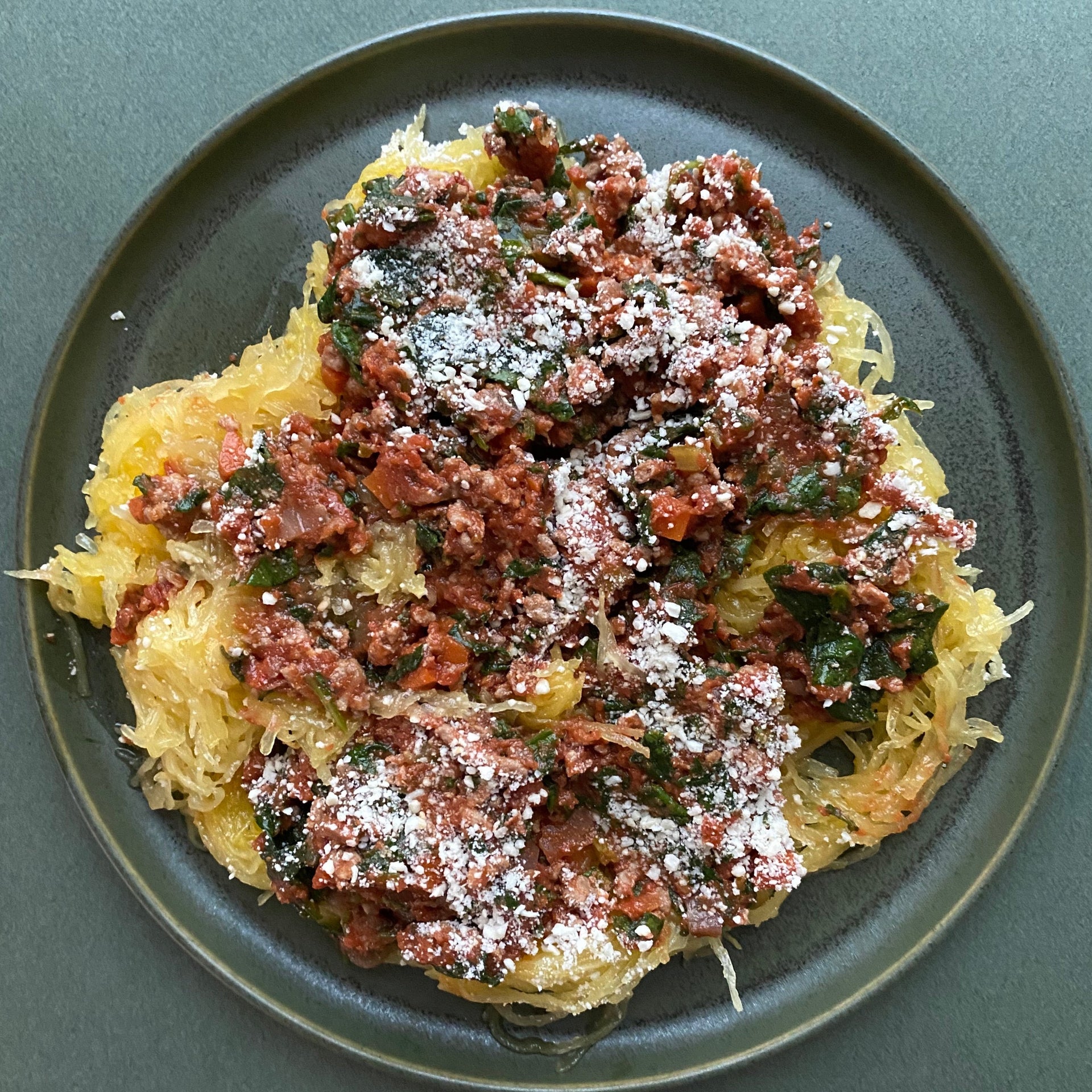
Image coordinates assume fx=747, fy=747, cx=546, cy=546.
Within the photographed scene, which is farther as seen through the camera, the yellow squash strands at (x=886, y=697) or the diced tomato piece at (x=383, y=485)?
the yellow squash strands at (x=886, y=697)

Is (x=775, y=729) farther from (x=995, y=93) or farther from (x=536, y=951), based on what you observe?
(x=995, y=93)

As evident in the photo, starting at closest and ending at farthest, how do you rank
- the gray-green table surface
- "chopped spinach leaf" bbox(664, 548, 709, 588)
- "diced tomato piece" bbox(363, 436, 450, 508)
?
"diced tomato piece" bbox(363, 436, 450, 508), "chopped spinach leaf" bbox(664, 548, 709, 588), the gray-green table surface

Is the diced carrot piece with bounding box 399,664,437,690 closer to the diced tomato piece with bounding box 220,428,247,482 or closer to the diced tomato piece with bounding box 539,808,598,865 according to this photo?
the diced tomato piece with bounding box 539,808,598,865

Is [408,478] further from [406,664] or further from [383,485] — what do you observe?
[406,664]

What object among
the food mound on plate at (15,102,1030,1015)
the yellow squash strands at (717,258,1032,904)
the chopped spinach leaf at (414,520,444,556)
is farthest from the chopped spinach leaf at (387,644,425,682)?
the yellow squash strands at (717,258,1032,904)

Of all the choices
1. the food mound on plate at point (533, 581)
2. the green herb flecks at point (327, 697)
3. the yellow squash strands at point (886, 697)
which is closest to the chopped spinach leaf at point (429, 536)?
the food mound on plate at point (533, 581)

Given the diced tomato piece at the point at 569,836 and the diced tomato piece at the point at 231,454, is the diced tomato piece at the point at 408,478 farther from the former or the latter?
the diced tomato piece at the point at 569,836
